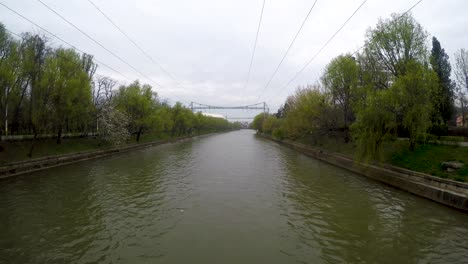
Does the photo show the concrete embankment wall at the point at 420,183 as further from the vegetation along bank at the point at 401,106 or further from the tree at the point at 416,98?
the tree at the point at 416,98

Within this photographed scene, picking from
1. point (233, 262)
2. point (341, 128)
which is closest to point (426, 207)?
point (233, 262)

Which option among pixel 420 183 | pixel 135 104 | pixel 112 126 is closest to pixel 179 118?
pixel 135 104

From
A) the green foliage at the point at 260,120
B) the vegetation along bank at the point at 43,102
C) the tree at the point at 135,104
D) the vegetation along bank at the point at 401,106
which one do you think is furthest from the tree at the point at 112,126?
the green foliage at the point at 260,120

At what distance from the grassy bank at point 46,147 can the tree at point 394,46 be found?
29.8 metres

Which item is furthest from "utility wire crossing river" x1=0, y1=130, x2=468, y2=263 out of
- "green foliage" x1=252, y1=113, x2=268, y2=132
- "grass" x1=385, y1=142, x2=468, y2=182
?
"green foliage" x1=252, y1=113, x2=268, y2=132

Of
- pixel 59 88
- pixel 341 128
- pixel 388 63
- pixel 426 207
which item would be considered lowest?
pixel 426 207

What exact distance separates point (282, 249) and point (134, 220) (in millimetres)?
5256

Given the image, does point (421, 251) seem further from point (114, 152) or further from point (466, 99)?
point (466, 99)

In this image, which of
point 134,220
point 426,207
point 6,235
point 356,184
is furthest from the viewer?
point 356,184

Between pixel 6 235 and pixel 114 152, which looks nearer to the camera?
pixel 6 235

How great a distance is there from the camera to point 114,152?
3366cm

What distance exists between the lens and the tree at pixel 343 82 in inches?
1163

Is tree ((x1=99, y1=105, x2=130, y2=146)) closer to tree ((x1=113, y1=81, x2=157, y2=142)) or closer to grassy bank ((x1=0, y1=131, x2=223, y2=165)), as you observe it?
grassy bank ((x1=0, y1=131, x2=223, y2=165))

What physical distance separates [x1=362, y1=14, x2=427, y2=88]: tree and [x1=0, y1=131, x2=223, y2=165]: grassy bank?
97.8 feet
